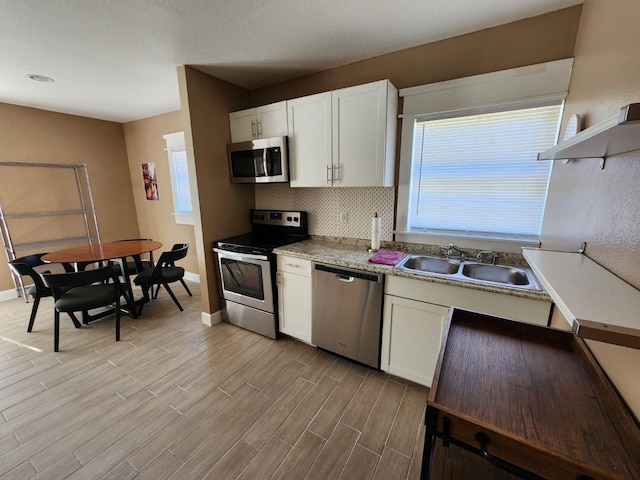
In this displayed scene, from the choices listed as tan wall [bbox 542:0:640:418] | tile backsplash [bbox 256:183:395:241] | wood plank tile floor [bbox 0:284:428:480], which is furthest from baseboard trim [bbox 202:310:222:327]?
tan wall [bbox 542:0:640:418]

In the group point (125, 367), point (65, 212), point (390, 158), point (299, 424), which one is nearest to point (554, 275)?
point (390, 158)

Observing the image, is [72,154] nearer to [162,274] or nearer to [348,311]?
[162,274]

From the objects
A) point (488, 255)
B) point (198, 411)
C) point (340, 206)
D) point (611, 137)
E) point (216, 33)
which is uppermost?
point (216, 33)

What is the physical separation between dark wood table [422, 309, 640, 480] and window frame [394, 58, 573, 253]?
111 cm

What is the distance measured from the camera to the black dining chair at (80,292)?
2297 mm

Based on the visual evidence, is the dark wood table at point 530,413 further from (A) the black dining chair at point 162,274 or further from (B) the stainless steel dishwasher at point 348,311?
(A) the black dining chair at point 162,274

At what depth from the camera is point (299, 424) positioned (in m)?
1.68

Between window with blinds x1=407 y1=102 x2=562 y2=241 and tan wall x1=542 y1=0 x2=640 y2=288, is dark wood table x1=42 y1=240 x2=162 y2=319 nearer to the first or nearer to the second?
window with blinds x1=407 y1=102 x2=562 y2=241

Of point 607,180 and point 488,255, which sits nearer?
point 607,180

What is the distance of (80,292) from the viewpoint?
105 inches

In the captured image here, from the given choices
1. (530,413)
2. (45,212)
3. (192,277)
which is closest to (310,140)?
(530,413)

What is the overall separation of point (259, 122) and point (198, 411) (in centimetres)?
248

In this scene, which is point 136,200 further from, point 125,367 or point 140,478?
point 140,478

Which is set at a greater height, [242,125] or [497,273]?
[242,125]
